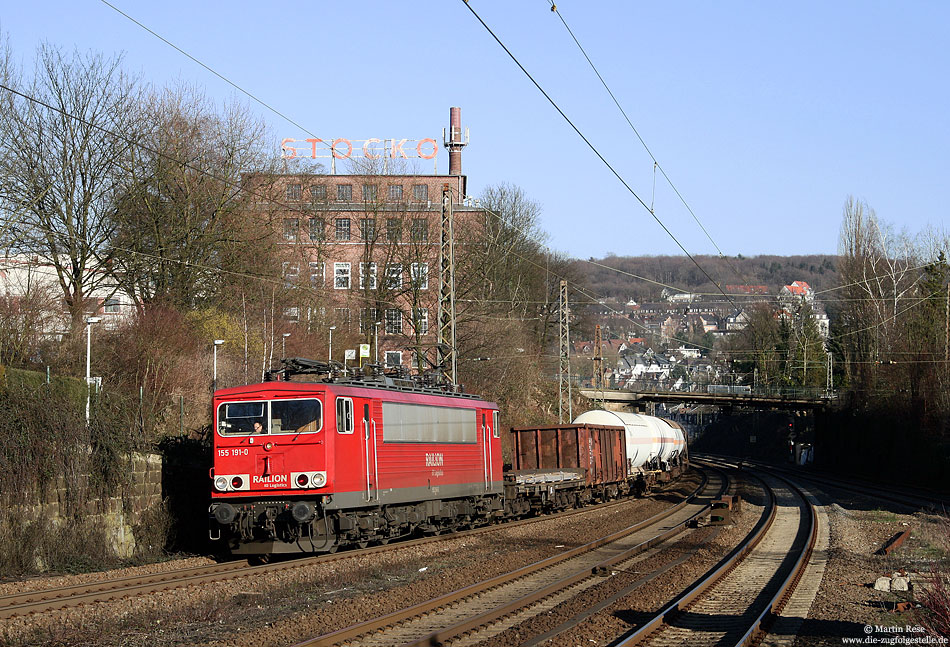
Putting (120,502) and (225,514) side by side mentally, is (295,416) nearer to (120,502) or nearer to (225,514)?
(225,514)

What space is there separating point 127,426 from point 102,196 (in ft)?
49.1

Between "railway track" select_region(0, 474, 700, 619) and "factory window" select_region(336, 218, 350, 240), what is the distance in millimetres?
41906

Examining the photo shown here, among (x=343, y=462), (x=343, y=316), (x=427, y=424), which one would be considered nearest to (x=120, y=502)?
(x=343, y=462)

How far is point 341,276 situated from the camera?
61.1 metres

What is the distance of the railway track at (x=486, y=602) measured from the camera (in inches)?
441

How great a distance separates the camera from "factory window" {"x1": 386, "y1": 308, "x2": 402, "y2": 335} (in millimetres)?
57812

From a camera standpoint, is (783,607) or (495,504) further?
(495,504)

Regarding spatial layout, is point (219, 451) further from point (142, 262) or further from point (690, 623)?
point (142, 262)

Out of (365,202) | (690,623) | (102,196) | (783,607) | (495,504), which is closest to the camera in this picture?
(690,623)

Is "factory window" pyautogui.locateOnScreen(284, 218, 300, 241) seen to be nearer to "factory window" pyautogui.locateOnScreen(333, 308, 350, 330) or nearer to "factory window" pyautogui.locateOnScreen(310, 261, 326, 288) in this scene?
"factory window" pyautogui.locateOnScreen(310, 261, 326, 288)

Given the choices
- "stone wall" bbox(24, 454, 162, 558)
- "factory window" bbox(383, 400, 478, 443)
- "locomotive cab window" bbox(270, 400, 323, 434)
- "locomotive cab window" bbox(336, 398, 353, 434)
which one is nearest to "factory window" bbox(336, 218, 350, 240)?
"factory window" bbox(383, 400, 478, 443)

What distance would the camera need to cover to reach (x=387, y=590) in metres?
14.6

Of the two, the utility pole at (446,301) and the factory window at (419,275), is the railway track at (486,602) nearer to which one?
the utility pole at (446,301)

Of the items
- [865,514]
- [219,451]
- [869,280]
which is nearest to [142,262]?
[219,451]
